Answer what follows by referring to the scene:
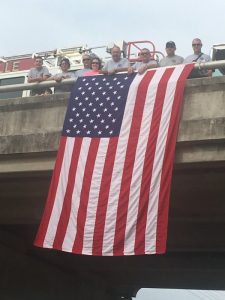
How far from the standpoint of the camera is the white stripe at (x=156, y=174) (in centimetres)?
890

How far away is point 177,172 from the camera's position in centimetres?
1058

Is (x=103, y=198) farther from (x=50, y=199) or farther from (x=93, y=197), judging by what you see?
(x=50, y=199)

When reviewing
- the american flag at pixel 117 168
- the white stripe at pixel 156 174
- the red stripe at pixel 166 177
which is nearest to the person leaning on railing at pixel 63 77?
the american flag at pixel 117 168

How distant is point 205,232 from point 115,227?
6723mm

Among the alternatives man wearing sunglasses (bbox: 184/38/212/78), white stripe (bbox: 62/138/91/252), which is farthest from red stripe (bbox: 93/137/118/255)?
man wearing sunglasses (bbox: 184/38/212/78)

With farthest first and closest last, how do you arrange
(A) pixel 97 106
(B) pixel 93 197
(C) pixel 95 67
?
(C) pixel 95 67
(A) pixel 97 106
(B) pixel 93 197

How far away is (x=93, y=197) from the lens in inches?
374

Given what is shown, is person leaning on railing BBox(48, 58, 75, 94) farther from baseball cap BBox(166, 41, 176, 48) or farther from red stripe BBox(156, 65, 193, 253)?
red stripe BBox(156, 65, 193, 253)

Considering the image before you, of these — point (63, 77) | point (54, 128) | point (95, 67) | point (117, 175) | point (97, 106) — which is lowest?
point (117, 175)

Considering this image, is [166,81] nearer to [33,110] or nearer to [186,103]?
[186,103]

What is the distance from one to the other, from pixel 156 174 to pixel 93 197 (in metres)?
1.19

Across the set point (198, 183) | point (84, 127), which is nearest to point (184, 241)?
point (198, 183)

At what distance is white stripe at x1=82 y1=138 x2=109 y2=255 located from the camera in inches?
368

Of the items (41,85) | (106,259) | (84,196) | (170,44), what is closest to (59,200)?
(84,196)
